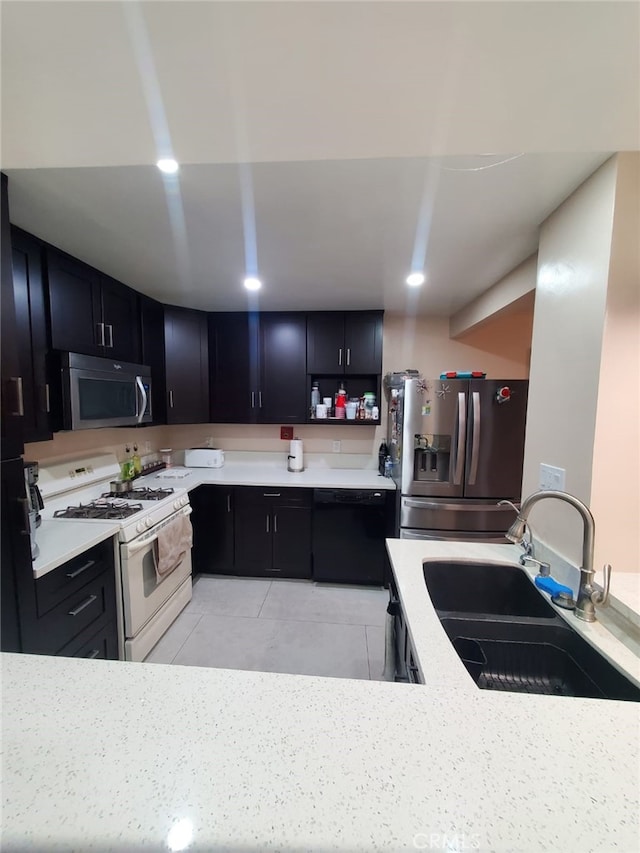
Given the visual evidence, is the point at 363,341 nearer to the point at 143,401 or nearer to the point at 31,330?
the point at 143,401

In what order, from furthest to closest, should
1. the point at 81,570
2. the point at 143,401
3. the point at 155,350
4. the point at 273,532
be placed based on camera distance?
the point at 273,532 → the point at 155,350 → the point at 143,401 → the point at 81,570

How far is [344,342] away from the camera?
2.85 metres

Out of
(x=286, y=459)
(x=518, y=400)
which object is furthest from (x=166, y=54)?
(x=286, y=459)

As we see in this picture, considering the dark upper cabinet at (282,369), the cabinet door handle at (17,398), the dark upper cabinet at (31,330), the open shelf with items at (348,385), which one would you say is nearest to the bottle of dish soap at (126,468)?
the dark upper cabinet at (31,330)

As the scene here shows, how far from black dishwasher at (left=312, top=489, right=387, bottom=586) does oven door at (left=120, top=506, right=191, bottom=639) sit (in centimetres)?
115

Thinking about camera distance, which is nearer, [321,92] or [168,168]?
[321,92]

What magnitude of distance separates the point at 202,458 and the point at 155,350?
107 centimetres

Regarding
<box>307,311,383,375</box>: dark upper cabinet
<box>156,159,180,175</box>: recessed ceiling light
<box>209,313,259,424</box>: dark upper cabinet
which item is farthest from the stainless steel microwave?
<box>307,311,383,375</box>: dark upper cabinet

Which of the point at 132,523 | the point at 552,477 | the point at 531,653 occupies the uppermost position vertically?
the point at 552,477

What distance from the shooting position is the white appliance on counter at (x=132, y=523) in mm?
1746

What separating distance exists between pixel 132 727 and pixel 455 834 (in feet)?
1.69

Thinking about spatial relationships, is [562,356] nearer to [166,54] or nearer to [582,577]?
[582,577]

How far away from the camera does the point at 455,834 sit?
0.41 meters

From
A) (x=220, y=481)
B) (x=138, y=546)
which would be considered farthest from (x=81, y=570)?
(x=220, y=481)
